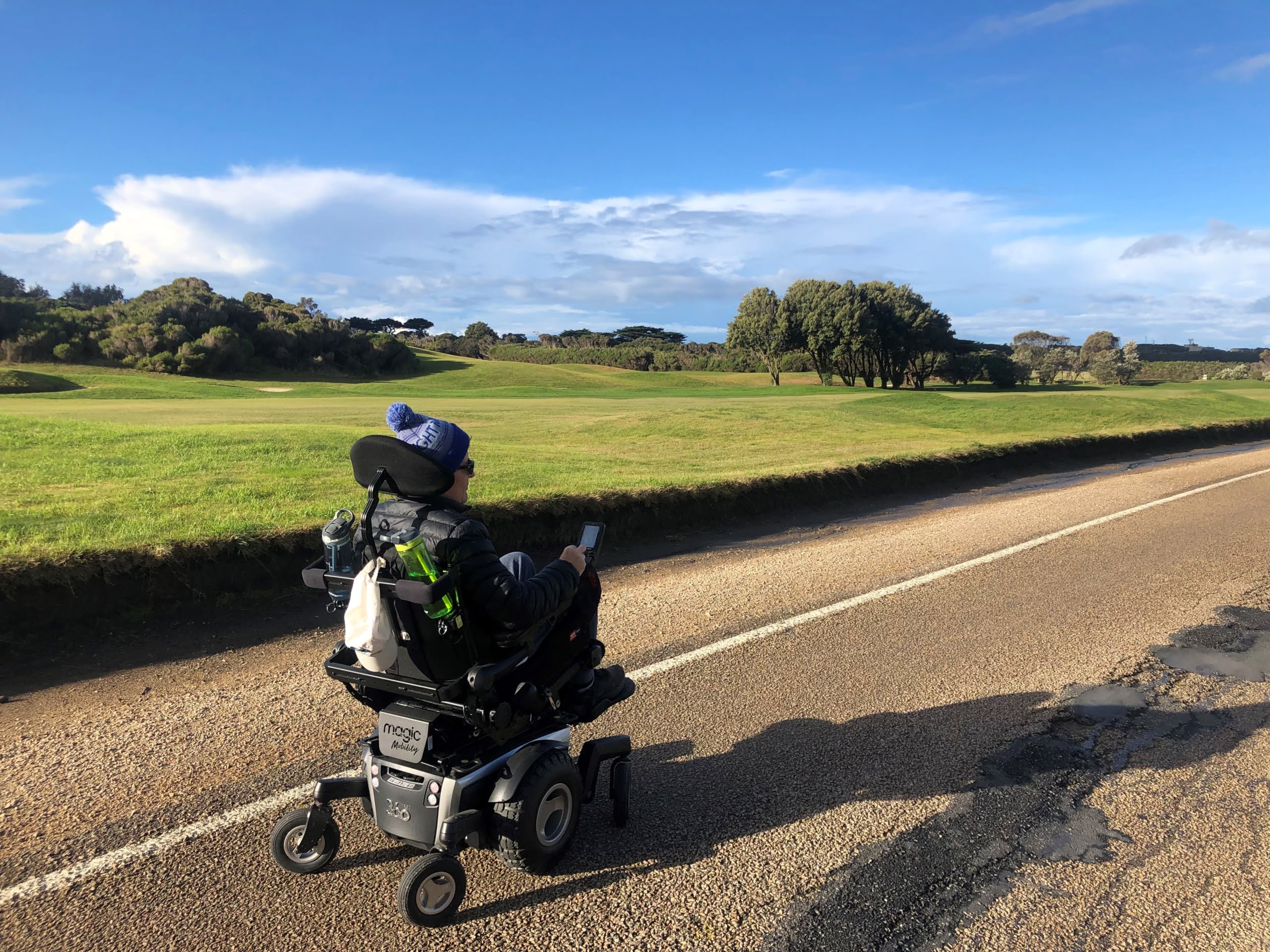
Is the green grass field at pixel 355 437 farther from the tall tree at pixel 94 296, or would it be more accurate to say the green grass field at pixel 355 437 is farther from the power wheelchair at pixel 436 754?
the tall tree at pixel 94 296

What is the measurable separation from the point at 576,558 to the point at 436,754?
3.12 feet

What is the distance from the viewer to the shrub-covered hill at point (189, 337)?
157 feet

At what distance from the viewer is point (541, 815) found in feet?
10.6

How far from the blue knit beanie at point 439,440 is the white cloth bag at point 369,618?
1.52 ft

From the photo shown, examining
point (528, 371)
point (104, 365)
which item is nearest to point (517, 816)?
point (104, 365)

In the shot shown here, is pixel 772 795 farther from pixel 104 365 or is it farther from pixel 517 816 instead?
pixel 104 365

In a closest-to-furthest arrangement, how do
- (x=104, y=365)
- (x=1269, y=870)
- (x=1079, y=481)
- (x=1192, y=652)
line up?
(x=1269, y=870)
(x=1192, y=652)
(x=1079, y=481)
(x=104, y=365)

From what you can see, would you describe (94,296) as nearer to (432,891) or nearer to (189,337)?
(189,337)

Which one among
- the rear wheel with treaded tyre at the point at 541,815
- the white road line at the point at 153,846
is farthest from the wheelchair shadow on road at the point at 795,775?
the white road line at the point at 153,846

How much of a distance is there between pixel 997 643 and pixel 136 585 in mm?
6520

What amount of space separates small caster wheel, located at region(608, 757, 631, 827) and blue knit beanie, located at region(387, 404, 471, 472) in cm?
152

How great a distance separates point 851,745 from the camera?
436 cm

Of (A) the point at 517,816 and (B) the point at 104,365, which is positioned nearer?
(A) the point at 517,816

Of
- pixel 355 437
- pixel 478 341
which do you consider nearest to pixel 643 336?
pixel 478 341
